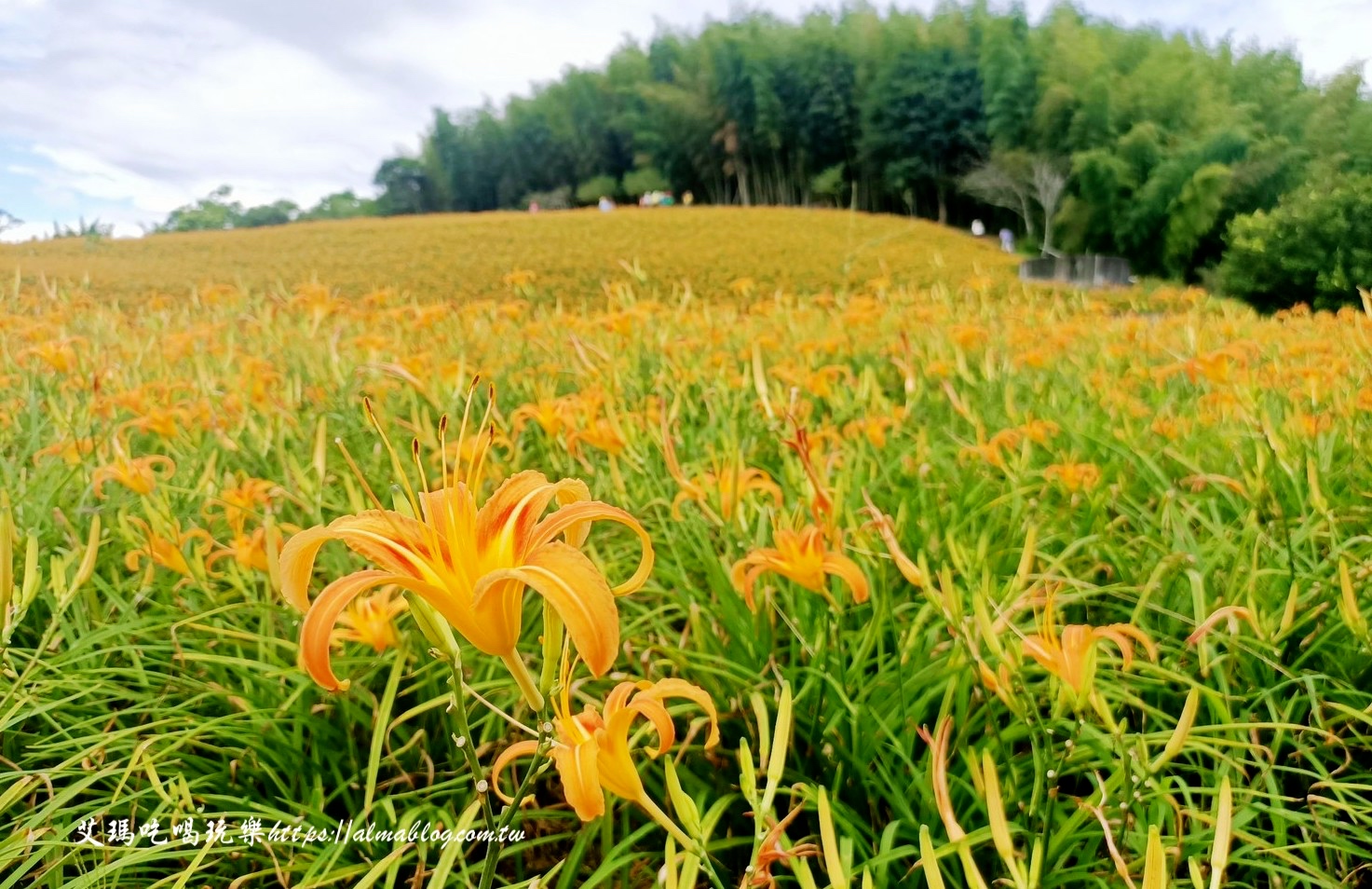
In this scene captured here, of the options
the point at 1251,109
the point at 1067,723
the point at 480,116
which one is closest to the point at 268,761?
the point at 1067,723

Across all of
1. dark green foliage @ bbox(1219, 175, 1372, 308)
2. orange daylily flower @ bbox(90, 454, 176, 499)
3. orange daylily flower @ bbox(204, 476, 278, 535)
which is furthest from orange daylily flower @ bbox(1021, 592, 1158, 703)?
dark green foliage @ bbox(1219, 175, 1372, 308)

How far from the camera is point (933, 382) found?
83.3 inches

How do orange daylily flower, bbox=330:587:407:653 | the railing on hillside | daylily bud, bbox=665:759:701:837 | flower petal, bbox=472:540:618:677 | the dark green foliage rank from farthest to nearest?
the railing on hillside < the dark green foliage < orange daylily flower, bbox=330:587:407:653 < daylily bud, bbox=665:759:701:837 < flower petal, bbox=472:540:618:677

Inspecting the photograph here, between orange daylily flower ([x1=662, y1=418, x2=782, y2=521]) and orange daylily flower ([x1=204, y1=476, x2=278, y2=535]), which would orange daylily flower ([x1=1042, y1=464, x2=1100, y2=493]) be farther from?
orange daylily flower ([x1=204, y1=476, x2=278, y2=535])

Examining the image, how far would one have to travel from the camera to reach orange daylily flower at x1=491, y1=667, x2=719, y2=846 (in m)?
0.42

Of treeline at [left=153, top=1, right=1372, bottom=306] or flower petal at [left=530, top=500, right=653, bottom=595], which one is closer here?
flower petal at [left=530, top=500, right=653, bottom=595]

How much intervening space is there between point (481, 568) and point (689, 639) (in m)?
0.70

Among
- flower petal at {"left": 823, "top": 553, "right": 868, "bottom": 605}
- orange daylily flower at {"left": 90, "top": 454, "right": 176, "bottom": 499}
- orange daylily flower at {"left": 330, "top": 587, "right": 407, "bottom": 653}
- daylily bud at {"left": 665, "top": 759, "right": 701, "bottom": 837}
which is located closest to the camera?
daylily bud at {"left": 665, "top": 759, "right": 701, "bottom": 837}

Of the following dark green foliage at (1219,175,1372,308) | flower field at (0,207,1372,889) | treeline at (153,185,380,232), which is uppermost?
treeline at (153,185,380,232)

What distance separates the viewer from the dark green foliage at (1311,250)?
210 inches

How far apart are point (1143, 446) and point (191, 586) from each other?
1.63m

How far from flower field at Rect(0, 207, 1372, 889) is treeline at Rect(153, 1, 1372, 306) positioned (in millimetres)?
1339

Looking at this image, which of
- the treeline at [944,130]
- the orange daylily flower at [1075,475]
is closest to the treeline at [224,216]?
the treeline at [944,130]

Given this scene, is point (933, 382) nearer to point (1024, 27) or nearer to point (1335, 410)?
point (1335, 410)
